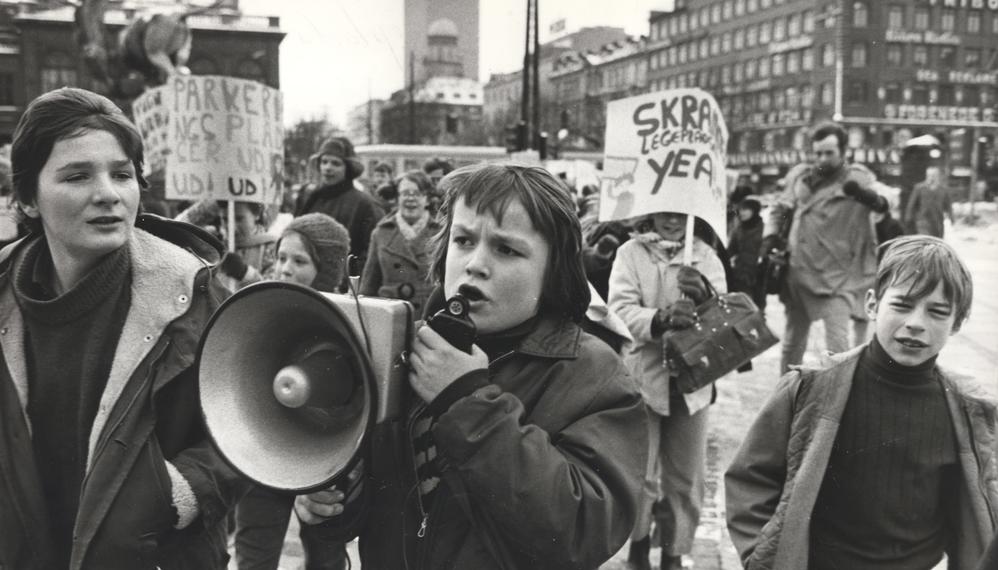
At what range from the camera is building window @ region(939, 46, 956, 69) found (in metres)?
55.3

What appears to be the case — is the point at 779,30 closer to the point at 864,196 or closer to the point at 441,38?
the point at 441,38

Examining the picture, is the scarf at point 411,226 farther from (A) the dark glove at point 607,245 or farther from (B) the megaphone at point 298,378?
(B) the megaphone at point 298,378

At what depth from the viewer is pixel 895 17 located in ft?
190

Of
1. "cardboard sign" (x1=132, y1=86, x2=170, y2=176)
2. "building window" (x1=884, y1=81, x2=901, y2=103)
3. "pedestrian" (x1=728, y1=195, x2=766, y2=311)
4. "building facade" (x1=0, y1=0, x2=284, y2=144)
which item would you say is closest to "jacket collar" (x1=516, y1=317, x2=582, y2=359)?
"cardboard sign" (x1=132, y1=86, x2=170, y2=176)

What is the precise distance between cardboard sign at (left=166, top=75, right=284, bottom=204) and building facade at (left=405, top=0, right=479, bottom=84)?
3.42 ft

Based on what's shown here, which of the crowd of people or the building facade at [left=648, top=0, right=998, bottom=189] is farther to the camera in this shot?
the building facade at [left=648, top=0, right=998, bottom=189]

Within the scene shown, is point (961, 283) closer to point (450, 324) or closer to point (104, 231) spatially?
point (450, 324)

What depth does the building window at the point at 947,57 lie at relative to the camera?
55.3 m

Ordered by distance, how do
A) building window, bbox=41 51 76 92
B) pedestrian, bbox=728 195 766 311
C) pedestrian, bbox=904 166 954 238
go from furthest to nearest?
building window, bbox=41 51 76 92 < pedestrian, bbox=904 166 954 238 < pedestrian, bbox=728 195 766 311

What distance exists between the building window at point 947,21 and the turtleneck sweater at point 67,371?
5961cm

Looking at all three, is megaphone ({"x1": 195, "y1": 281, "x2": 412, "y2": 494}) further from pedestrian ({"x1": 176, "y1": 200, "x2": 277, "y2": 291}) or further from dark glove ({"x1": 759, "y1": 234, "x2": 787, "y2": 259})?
dark glove ({"x1": 759, "y1": 234, "x2": 787, "y2": 259})

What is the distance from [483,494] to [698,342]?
2524mm

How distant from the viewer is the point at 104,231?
6.66ft

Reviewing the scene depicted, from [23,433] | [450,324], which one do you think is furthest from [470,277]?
[23,433]
